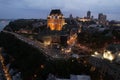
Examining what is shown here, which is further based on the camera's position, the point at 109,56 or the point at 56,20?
the point at 56,20

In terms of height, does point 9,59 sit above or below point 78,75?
below

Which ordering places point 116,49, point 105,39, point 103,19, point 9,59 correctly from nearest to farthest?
point 116,49 < point 105,39 < point 9,59 < point 103,19

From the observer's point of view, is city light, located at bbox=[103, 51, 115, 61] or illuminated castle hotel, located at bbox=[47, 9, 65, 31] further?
illuminated castle hotel, located at bbox=[47, 9, 65, 31]

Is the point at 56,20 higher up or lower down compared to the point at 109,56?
lower down

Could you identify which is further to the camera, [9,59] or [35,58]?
[9,59]

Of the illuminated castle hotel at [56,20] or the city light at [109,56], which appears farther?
the illuminated castle hotel at [56,20]

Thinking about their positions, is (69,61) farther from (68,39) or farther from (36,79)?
(68,39)

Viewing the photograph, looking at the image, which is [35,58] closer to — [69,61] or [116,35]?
[69,61]

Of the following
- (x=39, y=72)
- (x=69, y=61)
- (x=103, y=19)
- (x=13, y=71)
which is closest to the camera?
(x=69, y=61)

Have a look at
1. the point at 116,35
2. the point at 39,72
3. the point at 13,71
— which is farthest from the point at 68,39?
the point at 39,72

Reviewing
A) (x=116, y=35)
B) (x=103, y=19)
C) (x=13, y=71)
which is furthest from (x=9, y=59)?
(x=103, y=19)
